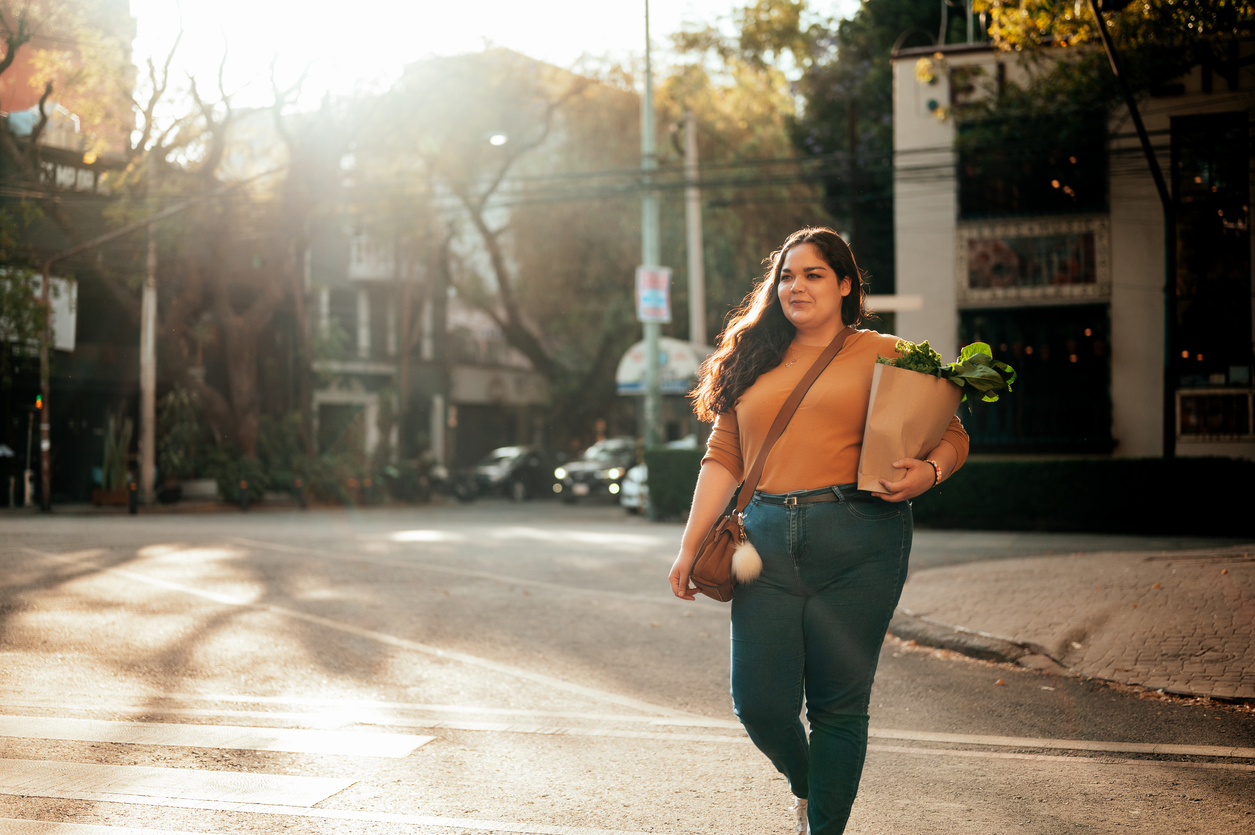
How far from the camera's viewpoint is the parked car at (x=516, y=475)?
34.5 metres

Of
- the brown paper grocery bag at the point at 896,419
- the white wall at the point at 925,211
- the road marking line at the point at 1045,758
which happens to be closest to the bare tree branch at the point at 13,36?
the white wall at the point at 925,211

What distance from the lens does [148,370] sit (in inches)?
989

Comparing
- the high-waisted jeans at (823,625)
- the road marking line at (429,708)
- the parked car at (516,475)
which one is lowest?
the parked car at (516,475)

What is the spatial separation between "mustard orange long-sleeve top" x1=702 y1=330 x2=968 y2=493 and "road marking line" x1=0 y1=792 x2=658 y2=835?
4.97 feet

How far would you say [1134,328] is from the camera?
18703 millimetres

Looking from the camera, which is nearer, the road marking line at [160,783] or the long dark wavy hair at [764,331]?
the long dark wavy hair at [764,331]

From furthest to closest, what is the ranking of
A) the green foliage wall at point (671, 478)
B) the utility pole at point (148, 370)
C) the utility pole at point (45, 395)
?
the utility pole at point (148, 370)
the utility pole at point (45, 395)
the green foliage wall at point (671, 478)

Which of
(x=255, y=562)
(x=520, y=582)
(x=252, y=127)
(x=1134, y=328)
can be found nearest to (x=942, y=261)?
(x=1134, y=328)

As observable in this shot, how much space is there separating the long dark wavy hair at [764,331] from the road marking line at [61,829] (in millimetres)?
2371

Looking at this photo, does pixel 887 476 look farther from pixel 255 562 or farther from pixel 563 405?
pixel 563 405

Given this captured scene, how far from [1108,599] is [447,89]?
24.4 metres

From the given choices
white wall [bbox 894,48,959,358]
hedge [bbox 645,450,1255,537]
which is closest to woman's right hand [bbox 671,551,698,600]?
hedge [bbox 645,450,1255,537]

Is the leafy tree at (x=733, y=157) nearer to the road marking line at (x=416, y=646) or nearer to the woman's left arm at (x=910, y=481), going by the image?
the road marking line at (x=416, y=646)

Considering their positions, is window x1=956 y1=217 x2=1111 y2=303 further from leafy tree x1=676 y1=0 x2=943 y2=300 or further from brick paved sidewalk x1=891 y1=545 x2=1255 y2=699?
brick paved sidewalk x1=891 y1=545 x2=1255 y2=699
